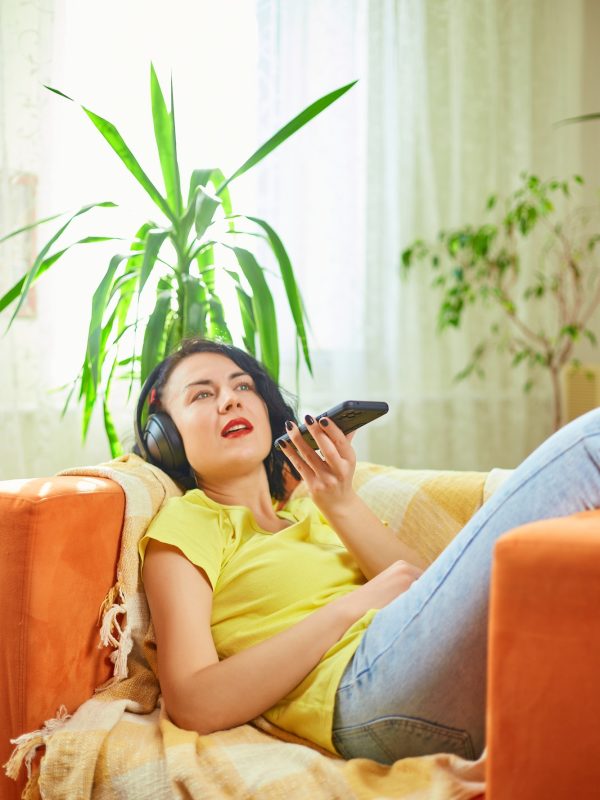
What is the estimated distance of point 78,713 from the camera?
47.0 inches

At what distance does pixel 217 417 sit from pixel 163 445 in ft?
0.35

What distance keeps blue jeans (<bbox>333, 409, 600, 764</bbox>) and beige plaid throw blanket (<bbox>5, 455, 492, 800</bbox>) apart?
32 millimetres

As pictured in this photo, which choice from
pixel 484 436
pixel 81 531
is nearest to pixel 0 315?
pixel 81 531

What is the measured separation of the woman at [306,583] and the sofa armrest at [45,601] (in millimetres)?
95

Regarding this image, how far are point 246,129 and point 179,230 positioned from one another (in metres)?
1.14

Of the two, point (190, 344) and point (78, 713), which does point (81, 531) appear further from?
point (190, 344)

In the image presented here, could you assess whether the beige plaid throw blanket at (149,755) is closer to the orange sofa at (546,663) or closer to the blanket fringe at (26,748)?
the blanket fringe at (26,748)

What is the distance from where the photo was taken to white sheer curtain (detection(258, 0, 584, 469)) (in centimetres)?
319

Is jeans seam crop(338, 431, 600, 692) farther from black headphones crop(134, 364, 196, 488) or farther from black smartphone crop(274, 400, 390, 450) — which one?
black headphones crop(134, 364, 196, 488)

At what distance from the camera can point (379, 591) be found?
1262mm

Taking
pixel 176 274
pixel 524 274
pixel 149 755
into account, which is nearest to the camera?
pixel 149 755

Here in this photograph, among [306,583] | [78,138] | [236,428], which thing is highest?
[78,138]

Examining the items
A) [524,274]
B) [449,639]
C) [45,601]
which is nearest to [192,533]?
[45,601]

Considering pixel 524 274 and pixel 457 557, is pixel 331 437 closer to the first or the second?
pixel 457 557
